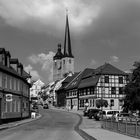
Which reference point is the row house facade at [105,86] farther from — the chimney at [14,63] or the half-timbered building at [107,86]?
the chimney at [14,63]

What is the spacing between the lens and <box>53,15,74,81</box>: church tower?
147 m

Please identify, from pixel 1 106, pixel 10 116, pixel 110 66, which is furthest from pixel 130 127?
pixel 110 66

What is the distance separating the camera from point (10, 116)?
40.4 metres

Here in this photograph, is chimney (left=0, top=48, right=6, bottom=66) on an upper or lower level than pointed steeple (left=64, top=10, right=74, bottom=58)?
lower

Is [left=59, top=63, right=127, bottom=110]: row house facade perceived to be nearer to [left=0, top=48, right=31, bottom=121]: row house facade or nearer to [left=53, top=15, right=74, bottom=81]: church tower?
[left=0, top=48, right=31, bottom=121]: row house facade

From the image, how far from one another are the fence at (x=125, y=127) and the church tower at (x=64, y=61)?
119512mm

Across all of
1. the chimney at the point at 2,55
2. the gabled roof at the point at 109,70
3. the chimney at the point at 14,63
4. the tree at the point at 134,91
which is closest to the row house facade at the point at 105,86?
the gabled roof at the point at 109,70

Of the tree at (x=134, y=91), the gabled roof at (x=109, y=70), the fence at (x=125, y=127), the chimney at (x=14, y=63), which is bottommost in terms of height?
the fence at (x=125, y=127)

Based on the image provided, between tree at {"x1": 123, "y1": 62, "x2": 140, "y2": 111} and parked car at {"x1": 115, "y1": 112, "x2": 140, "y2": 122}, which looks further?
tree at {"x1": 123, "y1": 62, "x2": 140, "y2": 111}

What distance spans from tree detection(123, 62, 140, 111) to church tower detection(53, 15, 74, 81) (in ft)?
360

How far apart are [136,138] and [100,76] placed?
205ft

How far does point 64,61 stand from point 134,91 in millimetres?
122489

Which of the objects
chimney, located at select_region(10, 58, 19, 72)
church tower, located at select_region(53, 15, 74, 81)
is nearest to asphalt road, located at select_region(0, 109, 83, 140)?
chimney, located at select_region(10, 58, 19, 72)

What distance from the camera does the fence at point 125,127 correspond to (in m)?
18.4
